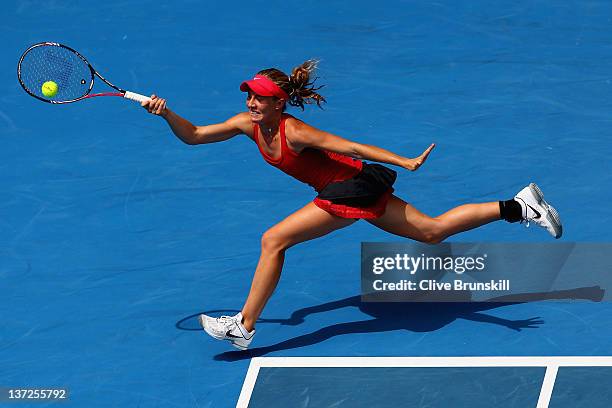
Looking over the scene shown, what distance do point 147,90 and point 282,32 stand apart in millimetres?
1948

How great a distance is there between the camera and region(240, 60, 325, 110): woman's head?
8141 mm

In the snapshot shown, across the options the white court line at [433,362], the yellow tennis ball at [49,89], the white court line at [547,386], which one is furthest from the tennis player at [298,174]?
the white court line at [547,386]

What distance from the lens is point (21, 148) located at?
11531 mm

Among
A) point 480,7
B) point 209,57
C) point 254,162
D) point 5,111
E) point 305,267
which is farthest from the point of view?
point 480,7

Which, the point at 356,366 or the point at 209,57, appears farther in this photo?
the point at 209,57

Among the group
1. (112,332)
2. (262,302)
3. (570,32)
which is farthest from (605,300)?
(570,32)

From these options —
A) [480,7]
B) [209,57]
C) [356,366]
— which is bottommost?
[356,366]

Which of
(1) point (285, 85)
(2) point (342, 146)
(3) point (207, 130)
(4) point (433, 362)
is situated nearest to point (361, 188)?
(2) point (342, 146)

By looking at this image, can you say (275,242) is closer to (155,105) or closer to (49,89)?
(155,105)

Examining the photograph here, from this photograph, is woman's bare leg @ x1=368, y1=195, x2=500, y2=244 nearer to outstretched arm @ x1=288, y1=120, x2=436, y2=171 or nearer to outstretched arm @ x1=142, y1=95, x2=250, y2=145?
outstretched arm @ x1=288, y1=120, x2=436, y2=171

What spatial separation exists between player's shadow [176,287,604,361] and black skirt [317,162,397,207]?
998 mm

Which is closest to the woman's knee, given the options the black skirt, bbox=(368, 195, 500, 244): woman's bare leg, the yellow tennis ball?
the black skirt

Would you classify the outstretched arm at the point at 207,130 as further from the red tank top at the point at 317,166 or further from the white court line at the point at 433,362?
the white court line at the point at 433,362

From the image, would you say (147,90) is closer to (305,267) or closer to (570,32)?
(305,267)
